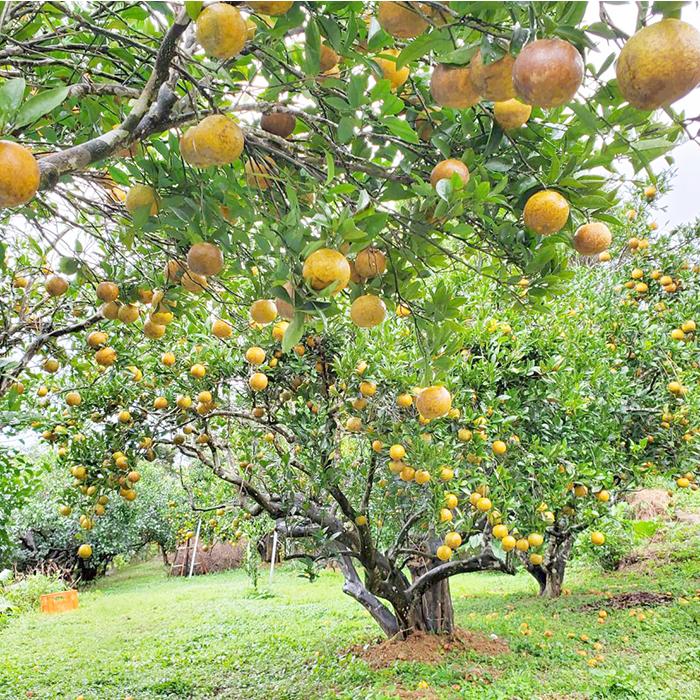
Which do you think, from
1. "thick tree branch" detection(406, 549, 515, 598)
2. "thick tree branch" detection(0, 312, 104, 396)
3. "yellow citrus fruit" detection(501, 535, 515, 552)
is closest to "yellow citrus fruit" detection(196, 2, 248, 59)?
"thick tree branch" detection(0, 312, 104, 396)

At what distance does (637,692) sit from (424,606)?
2088 mm

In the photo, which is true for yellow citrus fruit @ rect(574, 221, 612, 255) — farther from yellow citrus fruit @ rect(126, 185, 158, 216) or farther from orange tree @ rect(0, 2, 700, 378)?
yellow citrus fruit @ rect(126, 185, 158, 216)

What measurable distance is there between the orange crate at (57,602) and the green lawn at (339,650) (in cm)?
51

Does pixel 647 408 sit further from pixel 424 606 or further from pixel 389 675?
pixel 389 675

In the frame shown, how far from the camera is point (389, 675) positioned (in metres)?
4.74

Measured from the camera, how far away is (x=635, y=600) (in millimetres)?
6609

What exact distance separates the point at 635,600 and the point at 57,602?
10.2 metres

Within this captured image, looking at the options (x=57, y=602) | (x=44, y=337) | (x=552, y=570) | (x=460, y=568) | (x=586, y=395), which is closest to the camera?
(x=44, y=337)

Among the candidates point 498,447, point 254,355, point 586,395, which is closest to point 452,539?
point 498,447

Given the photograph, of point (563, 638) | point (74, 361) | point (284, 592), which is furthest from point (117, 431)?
point (284, 592)

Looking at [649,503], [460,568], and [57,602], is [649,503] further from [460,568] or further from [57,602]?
[57,602]

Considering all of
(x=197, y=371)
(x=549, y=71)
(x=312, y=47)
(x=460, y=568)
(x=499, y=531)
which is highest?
(x=197, y=371)

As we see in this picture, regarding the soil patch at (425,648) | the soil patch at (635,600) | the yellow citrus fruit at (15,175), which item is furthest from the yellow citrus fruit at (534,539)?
the soil patch at (635,600)

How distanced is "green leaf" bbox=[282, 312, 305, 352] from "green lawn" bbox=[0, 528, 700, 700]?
3.93m
